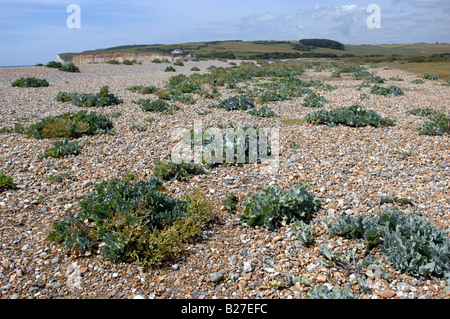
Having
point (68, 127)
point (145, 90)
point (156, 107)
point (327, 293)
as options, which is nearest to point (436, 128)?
point (327, 293)

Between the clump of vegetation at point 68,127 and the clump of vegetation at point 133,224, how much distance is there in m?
4.83

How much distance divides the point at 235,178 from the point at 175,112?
22.3 ft

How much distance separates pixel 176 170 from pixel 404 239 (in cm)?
478

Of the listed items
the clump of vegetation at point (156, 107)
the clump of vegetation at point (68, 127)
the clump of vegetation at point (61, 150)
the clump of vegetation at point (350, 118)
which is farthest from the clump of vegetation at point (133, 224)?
the clump of vegetation at point (156, 107)

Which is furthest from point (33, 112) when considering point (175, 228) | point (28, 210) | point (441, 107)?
point (441, 107)

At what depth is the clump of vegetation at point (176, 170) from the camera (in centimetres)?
714

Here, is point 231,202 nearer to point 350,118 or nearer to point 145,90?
point 350,118

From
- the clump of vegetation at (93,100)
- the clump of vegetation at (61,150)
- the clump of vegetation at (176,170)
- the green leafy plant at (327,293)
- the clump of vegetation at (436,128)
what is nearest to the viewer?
the green leafy plant at (327,293)

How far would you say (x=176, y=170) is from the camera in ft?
24.2

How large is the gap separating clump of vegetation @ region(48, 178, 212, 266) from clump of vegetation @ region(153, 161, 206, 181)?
1.12 metres

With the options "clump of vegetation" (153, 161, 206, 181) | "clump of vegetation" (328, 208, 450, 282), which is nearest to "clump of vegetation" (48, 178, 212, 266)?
"clump of vegetation" (153, 161, 206, 181)

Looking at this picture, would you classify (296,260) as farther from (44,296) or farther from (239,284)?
(44,296)

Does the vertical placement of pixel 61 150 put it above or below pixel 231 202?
above

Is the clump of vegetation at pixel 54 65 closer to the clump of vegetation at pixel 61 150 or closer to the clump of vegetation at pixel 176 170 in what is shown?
the clump of vegetation at pixel 61 150
